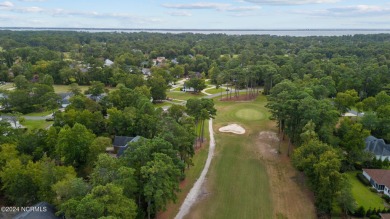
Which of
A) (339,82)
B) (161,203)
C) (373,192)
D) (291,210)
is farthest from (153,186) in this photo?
(339,82)

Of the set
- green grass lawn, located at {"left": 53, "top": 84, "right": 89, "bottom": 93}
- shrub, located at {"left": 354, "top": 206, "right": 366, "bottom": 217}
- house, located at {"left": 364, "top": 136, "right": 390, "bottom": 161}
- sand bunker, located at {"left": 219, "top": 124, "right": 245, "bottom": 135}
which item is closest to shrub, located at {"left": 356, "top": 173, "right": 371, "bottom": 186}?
house, located at {"left": 364, "top": 136, "right": 390, "bottom": 161}

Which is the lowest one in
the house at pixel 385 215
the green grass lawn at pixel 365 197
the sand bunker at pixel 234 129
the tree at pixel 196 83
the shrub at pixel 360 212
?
the green grass lawn at pixel 365 197

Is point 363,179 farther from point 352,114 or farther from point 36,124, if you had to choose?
point 36,124

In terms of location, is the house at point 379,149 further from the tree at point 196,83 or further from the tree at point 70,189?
the tree at point 196,83

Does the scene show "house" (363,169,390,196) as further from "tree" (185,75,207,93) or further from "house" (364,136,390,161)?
"tree" (185,75,207,93)

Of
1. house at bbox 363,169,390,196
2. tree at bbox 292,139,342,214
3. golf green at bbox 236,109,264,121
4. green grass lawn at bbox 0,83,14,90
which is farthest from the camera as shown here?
green grass lawn at bbox 0,83,14,90

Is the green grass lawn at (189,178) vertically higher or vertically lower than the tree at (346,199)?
lower

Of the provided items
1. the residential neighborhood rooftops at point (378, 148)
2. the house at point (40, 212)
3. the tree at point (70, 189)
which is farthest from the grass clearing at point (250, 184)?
the house at point (40, 212)
